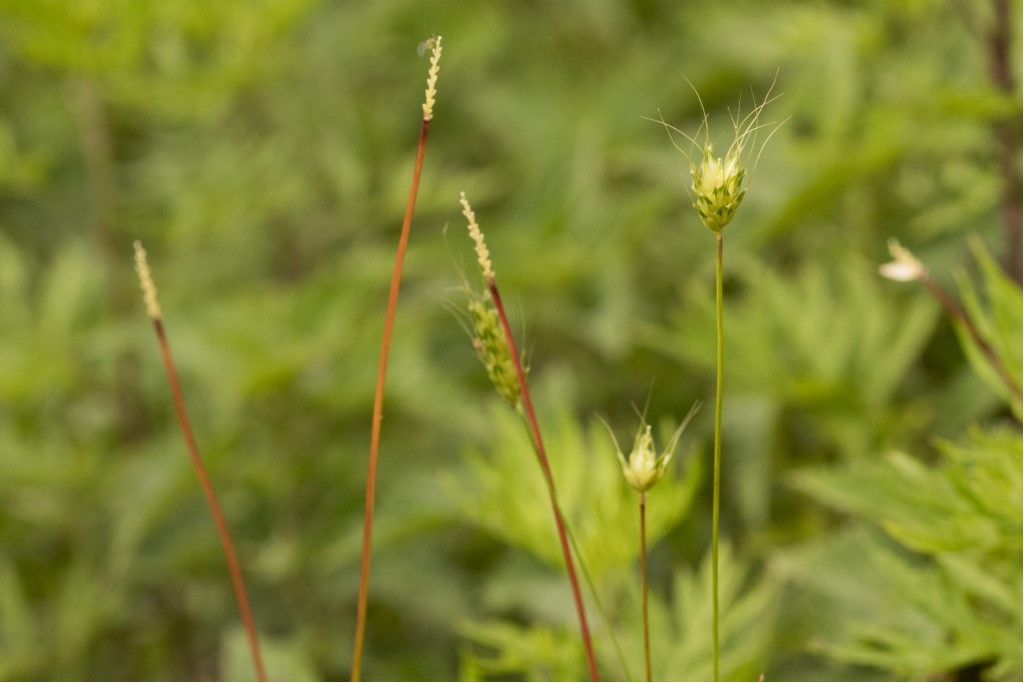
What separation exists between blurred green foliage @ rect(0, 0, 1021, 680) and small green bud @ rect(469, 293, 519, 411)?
182 mm

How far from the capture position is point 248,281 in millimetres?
1079

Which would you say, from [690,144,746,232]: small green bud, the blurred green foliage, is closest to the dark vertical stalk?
the blurred green foliage

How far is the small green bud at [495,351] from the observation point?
308 millimetres

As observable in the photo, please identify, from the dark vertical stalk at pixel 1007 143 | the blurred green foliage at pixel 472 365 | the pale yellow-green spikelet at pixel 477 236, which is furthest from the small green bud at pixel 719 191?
the dark vertical stalk at pixel 1007 143

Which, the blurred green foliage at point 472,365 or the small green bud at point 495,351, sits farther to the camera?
the blurred green foliage at point 472,365

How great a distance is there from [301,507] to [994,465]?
22.2 inches

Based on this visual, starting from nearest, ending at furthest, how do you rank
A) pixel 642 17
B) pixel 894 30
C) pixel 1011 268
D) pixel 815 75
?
pixel 1011 268, pixel 815 75, pixel 894 30, pixel 642 17

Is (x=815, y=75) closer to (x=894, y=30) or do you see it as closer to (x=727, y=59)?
(x=894, y=30)

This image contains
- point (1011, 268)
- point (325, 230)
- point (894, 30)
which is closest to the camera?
point (1011, 268)

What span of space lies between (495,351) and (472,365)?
0.64 m

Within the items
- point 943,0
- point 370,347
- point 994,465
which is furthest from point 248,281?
point 994,465

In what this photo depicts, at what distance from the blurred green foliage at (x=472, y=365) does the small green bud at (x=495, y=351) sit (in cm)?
18

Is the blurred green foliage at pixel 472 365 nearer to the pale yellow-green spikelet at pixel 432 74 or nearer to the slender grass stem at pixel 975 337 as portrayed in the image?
the slender grass stem at pixel 975 337

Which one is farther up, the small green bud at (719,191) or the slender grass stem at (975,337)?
the small green bud at (719,191)
